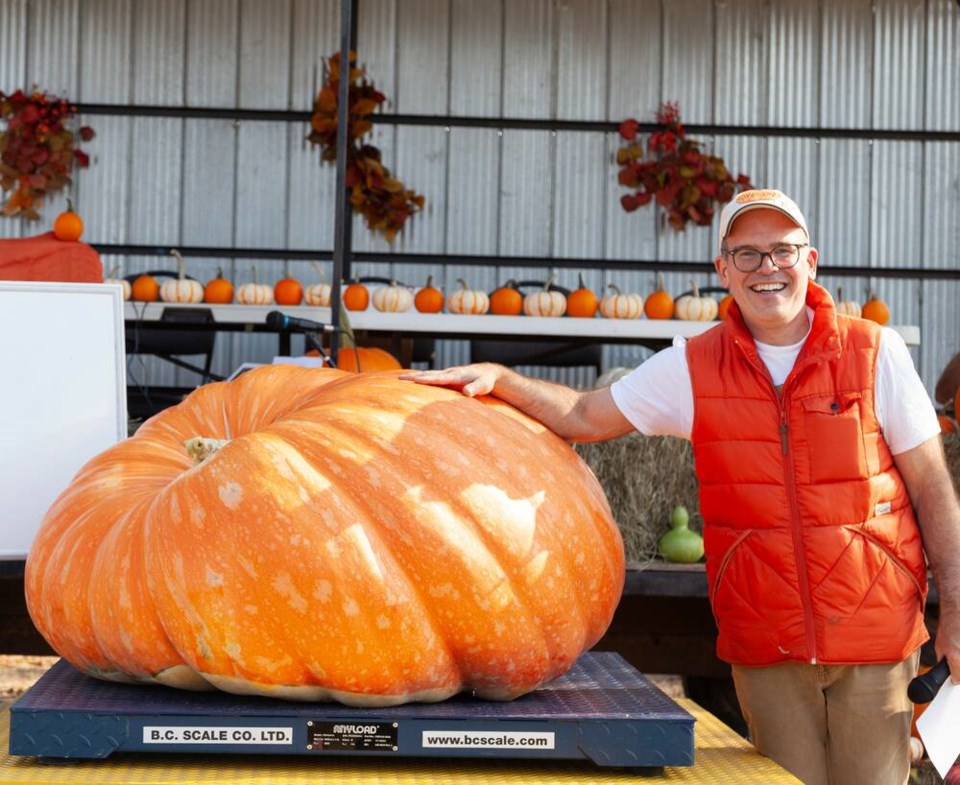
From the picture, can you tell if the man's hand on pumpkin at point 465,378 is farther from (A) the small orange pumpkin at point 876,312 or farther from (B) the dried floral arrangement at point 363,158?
(B) the dried floral arrangement at point 363,158

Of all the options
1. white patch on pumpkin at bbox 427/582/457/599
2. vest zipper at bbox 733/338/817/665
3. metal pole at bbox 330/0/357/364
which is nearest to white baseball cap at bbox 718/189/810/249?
vest zipper at bbox 733/338/817/665

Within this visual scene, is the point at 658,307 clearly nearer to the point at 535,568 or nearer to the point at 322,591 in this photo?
the point at 535,568

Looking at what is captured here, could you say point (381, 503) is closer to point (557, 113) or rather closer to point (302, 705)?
point (302, 705)

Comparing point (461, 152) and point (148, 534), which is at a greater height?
point (461, 152)

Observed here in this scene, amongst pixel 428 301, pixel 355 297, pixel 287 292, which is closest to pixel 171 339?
pixel 287 292

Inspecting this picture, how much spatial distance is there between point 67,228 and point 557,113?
4.21m

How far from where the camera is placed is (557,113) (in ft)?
31.0

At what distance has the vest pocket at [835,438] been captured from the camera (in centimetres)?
188

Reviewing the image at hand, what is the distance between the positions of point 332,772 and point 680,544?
2164mm

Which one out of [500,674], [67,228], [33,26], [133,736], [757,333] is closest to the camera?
[133,736]

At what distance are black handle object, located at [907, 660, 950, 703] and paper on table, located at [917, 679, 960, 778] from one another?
A: 0.06 feet

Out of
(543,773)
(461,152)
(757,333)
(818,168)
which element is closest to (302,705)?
(543,773)

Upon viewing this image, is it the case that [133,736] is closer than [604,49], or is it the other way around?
[133,736]

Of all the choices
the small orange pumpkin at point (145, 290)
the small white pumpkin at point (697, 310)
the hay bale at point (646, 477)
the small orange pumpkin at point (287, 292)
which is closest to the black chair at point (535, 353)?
the small white pumpkin at point (697, 310)
